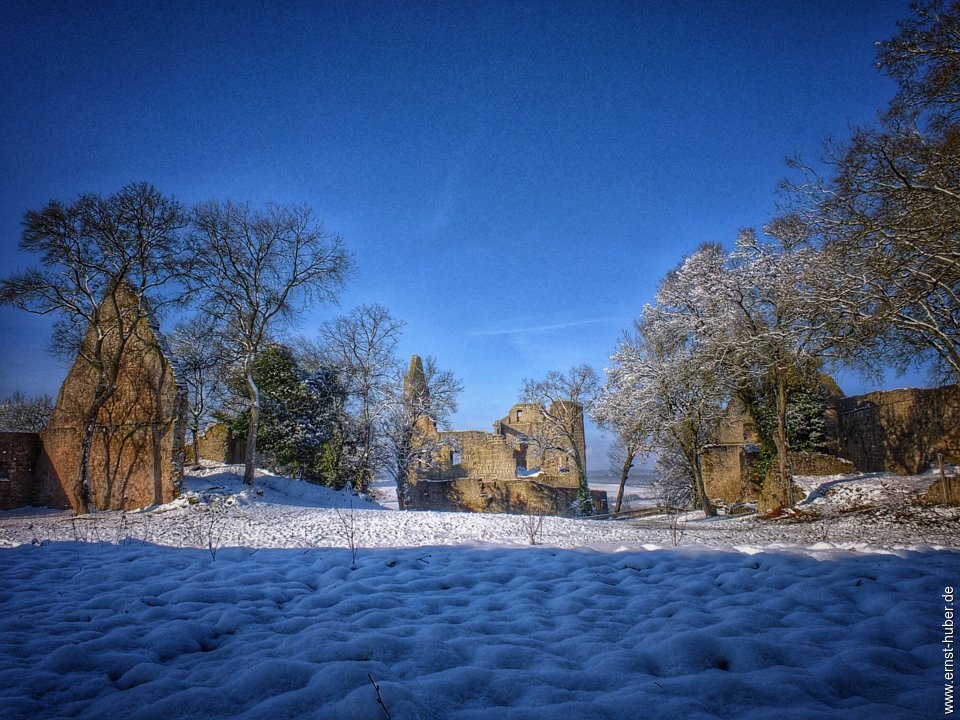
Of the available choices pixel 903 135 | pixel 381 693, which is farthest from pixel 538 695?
pixel 903 135

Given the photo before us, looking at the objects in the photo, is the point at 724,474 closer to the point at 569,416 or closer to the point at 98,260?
the point at 569,416

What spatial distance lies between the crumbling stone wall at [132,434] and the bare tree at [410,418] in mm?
10310

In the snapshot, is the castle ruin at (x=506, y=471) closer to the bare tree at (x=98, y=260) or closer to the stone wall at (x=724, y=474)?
the stone wall at (x=724, y=474)

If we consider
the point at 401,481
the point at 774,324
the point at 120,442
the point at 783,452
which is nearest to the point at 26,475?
the point at 120,442

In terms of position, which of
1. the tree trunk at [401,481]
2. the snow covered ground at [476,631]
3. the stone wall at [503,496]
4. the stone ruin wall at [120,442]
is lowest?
the stone wall at [503,496]

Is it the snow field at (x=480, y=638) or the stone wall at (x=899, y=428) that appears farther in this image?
the stone wall at (x=899, y=428)

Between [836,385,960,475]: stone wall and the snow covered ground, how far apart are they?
11.0 metres

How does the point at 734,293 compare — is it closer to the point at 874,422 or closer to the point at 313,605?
the point at 874,422

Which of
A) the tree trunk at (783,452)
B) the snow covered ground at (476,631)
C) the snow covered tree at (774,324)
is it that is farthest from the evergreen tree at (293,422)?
the tree trunk at (783,452)

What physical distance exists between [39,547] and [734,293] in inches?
608

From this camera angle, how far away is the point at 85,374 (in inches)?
585

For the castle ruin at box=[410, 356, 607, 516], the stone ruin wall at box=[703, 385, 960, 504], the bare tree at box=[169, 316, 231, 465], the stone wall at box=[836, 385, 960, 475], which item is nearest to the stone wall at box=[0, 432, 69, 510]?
the bare tree at box=[169, 316, 231, 465]

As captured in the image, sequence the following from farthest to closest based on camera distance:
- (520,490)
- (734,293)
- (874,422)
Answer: (520,490)
(874,422)
(734,293)

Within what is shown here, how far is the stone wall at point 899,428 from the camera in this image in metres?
14.9
